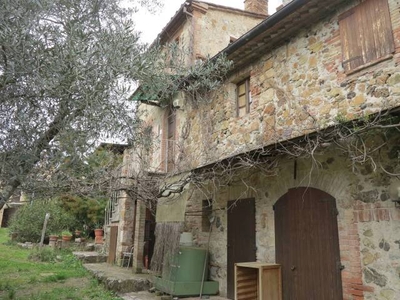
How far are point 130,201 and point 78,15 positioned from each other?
29.7 ft

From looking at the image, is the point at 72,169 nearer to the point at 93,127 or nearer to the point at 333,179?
the point at 93,127

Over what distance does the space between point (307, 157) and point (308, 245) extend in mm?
1597

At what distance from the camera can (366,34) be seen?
18.9 feet

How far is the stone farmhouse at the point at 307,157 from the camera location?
4.88 metres

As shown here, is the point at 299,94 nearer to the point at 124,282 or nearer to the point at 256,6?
the point at 124,282

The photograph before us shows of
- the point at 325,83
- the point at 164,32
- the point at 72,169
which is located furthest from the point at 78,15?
the point at 164,32

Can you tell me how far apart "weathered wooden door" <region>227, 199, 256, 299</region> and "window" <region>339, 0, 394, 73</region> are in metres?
3.64

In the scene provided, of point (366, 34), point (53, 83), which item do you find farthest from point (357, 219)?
point (53, 83)

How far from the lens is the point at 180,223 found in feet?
25.0

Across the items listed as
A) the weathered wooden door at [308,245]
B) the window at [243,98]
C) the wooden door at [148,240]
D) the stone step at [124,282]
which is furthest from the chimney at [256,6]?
the stone step at [124,282]

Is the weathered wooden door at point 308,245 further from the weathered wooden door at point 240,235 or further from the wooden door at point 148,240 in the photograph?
the wooden door at point 148,240

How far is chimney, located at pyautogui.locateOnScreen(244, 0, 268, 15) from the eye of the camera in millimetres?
13762

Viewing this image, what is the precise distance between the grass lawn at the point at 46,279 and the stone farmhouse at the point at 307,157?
9.95 ft

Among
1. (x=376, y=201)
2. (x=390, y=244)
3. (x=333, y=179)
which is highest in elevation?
(x=333, y=179)
